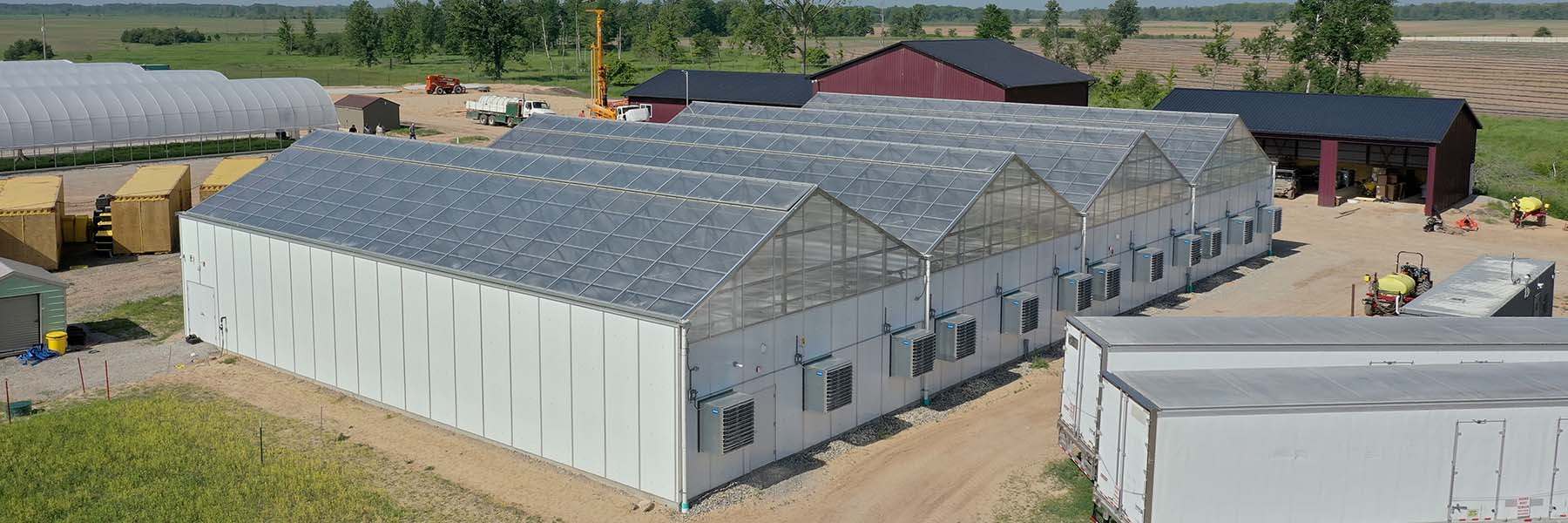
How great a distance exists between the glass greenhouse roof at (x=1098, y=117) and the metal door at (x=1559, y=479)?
19.7 metres

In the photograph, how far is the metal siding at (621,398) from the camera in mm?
21188

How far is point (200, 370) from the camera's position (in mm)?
28375

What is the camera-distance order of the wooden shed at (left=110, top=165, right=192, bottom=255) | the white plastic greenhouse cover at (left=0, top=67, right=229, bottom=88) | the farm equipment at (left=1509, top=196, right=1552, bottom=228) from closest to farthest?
the wooden shed at (left=110, top=165, right=192, bottom=255), the farm equipment at (left=1509, top=196, right=1552, bottom=228), the white plastic greenhouse cover at (left=0, top=67, right=229, bottom=88)

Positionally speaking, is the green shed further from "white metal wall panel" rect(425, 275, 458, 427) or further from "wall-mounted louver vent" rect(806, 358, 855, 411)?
"wall-mounted louver vent" rect(806, 358, 855, 411)

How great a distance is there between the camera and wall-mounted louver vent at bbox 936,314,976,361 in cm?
2603

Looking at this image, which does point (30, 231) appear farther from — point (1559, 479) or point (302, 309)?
point (1559, 479)

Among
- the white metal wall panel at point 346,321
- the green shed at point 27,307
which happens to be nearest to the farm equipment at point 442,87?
the green shed at point 27,307

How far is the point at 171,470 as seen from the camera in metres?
22.0

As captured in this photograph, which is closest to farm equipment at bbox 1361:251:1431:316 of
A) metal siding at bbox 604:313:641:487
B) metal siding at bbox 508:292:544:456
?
metal siding at bbox 604:313:641:487

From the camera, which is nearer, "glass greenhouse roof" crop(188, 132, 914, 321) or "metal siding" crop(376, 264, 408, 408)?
"glass greenhouse roof" crop(188, 132, 914, 321)

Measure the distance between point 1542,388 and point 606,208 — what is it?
51.2ft

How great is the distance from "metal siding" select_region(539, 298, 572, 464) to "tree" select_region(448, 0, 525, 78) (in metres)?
90.8

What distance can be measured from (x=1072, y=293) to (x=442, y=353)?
47.3 ft

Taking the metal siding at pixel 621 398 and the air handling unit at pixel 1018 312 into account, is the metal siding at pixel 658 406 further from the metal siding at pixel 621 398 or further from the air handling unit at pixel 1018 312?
the air handling unit at pixel 1018 312
